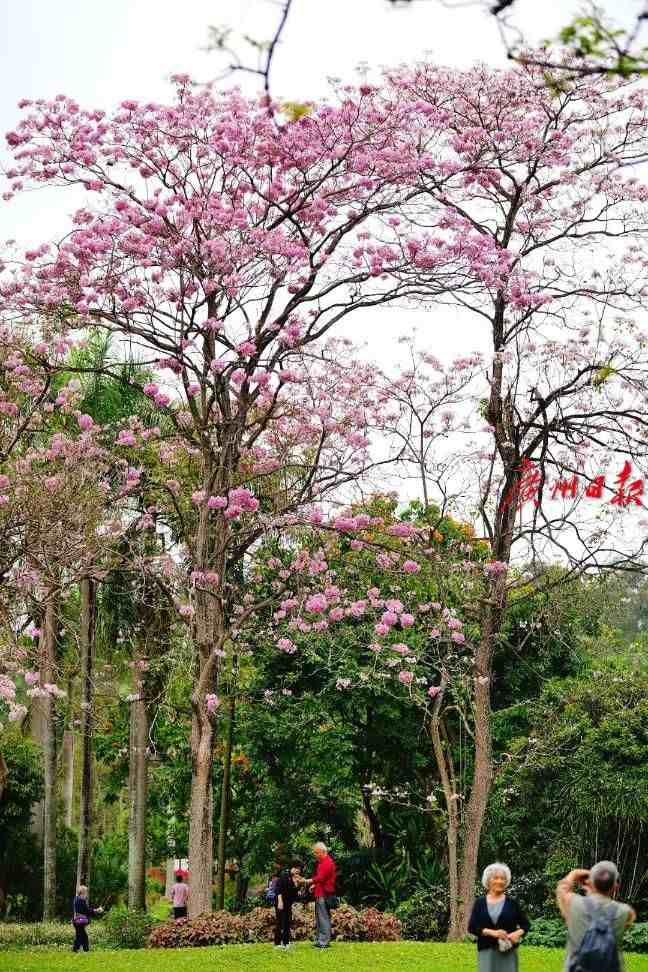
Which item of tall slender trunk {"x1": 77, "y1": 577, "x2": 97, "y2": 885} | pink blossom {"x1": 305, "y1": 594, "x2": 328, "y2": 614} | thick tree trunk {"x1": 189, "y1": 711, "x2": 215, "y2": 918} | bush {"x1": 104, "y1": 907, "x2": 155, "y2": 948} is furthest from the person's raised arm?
tall slender trunk {"x1": 77, "y1": 577, "x2": 97, "y2": 885}

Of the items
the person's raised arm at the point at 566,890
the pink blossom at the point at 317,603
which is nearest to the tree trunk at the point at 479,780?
the pink blossom at the point at 317,603

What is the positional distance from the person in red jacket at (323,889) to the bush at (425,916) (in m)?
6.38

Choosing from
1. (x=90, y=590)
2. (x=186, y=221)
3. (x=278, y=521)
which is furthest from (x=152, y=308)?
(x=90, y=590)

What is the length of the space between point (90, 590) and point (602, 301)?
11083mm

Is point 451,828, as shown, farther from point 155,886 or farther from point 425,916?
point 155,886

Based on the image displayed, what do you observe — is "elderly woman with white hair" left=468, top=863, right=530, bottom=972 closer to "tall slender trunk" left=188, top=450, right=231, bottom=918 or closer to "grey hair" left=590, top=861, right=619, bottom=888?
"grey hair" left=590, top=861, right=619, bottom=888

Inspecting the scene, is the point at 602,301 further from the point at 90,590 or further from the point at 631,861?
the point at 90,590

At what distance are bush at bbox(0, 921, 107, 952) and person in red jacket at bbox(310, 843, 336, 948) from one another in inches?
234

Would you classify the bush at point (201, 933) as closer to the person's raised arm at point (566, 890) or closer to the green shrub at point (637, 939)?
the green shrub at point (637, 939)

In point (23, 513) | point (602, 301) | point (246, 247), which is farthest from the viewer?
point (602, 301)

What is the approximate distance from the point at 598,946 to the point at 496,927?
142 centimetres

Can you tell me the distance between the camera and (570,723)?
21297mm

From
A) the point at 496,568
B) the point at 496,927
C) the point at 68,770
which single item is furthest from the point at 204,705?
the point at 68,770

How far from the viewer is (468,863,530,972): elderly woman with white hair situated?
7992mm
